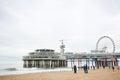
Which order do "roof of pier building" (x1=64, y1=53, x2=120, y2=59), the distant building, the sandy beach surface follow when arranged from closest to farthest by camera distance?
the sandy beach surface → the distant building → "roof of pier building" (x1=64, y1=53, x2=120, y2=59)

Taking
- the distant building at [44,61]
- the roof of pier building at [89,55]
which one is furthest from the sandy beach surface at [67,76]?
the roof of pier building at [89,55]

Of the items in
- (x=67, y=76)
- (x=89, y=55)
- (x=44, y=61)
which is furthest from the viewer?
(x=89, y=55)

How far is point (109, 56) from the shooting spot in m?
102

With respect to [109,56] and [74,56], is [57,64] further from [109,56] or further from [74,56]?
[109,56]

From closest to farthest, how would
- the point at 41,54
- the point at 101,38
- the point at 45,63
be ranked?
the point at 45,63 < the point at 41,54 < the point at 101,38

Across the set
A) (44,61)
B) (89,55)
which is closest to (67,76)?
(44,61)

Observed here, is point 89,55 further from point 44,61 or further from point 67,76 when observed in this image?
point 67,76

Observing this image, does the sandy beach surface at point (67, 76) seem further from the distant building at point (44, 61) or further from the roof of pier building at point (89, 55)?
the roof of pier building at point (89, 55)

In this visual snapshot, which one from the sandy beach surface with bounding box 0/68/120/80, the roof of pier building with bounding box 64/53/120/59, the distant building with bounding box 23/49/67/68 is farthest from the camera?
the roof of pier building with bounding box 64/53/120/59

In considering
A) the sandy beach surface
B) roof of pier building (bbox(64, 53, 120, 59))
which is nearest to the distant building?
roof of pier building (bbox(64, 53, 120, 59))

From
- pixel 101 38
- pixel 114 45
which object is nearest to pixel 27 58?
pixel 101 38

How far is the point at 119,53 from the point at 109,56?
21.4 feet

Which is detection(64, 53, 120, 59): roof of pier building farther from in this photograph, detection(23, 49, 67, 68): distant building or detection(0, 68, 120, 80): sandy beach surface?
detection(0, 68, 120, 80): sandy beach surface

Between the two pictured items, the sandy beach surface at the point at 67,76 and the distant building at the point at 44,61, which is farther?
the distant building at the point at 44,61
